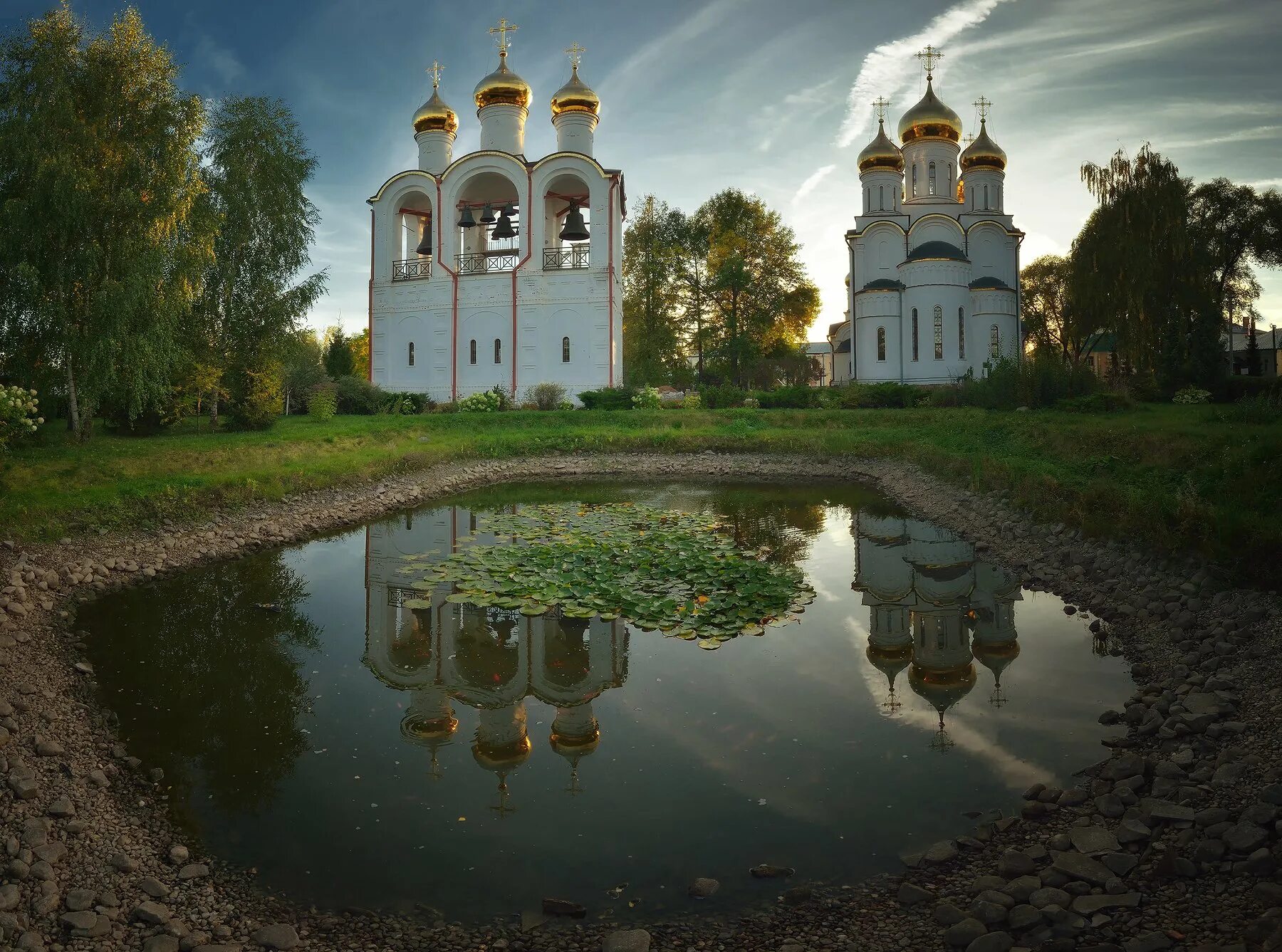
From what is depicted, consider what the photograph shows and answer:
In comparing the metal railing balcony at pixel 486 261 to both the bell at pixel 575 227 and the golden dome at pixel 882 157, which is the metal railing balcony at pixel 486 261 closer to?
the bell at pixel 575 227

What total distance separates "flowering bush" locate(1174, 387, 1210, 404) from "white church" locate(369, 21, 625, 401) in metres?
16.7

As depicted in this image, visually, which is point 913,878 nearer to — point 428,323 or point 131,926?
point 131,926

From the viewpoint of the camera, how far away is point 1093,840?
3.57 metres

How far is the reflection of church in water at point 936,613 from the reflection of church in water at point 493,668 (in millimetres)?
2219

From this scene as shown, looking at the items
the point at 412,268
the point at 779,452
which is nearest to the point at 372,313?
the point at 412,268

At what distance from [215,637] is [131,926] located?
14.1 ft

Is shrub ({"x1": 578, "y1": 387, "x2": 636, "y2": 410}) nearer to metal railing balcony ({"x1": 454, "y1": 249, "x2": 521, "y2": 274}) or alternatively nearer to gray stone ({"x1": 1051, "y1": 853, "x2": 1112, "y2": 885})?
metal railing balcony ({"x1": 454, "y1": 249, "x2": 521, "y2": 274})

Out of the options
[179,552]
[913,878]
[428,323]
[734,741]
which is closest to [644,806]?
[734,741]

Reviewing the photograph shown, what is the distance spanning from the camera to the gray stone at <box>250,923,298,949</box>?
3.09 metres

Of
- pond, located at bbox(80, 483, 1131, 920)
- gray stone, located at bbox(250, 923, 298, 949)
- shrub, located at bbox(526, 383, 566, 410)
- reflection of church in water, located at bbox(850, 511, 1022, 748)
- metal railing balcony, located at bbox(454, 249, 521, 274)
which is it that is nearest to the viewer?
gray stone, located at bbox(250, 923, 298, 949)

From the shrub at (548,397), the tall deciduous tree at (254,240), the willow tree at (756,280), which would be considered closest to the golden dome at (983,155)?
the willow tree at (756,280)

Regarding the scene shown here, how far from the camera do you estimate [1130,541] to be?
8.15 m

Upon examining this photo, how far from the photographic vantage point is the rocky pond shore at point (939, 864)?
3.04 meters

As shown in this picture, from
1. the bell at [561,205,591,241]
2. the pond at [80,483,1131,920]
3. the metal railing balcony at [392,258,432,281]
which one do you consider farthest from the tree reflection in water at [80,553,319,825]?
the metal railing balcony at [392,258,432,281]
